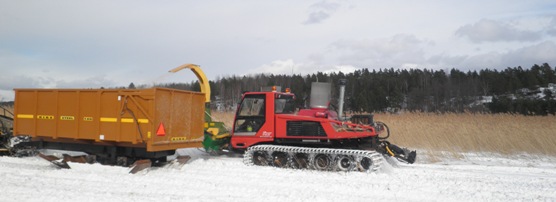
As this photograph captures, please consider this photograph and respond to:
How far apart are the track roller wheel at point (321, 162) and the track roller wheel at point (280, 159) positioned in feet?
2.32

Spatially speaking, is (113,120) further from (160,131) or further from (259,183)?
(259,183)

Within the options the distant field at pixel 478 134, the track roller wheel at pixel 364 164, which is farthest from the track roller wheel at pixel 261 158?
the distant field at pixel 478 134

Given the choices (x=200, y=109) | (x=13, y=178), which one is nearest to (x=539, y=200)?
(x=200, y=109)

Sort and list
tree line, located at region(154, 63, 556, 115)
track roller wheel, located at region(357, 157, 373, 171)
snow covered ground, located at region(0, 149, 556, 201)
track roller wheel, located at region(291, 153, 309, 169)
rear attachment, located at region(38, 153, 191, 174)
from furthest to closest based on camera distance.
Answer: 1. tree line, located at region(154, 63, 556, 115)
2. track roller wheel, located at region(291, 153, 309, 169)
3. track roller wheel, located at region(357, 157, 373, 171)
4. rear attachment, located at region(38, 153, 191, 174)
5. snow covered ground, located at region(0, 149, 556, 201)

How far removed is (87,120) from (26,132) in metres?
1.97

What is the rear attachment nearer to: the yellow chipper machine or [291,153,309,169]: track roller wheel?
the yellow chipper machine

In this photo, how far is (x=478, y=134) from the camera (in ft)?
47.4

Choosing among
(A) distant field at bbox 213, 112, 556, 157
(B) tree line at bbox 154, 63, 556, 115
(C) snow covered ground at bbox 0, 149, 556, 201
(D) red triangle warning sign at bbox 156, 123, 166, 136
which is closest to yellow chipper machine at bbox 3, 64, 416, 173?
(D) red triangle warning sign at bbox 156, 123, 166, 136

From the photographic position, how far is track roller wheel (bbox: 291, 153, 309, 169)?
9.72 meters

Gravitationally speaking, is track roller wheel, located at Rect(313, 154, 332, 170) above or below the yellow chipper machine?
below

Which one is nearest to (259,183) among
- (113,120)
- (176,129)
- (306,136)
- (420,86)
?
(306,136)

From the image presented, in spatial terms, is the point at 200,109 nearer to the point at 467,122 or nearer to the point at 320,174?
the point at 320,174

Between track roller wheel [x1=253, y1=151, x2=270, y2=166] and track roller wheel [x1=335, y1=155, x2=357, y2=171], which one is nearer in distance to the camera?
track roller wheel [x1=335, y1=155, x2=357, y2=171]

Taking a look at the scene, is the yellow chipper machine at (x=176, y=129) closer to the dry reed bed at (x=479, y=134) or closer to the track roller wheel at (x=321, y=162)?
the track roller wheel at (x=321, y=162)
